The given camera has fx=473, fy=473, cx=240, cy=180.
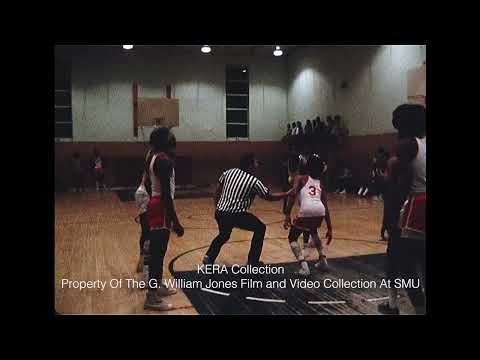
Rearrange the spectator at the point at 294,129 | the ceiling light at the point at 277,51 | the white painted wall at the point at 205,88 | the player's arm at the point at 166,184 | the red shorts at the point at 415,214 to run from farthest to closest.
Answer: the ceiling light at the point at 277,51, the spectator at the point at 294,129, the white painted wall at the point at 205,88, the player's arm at the point at 166,184, the red shorts at the point at 415,214

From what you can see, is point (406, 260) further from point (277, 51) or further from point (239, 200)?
point (277, 51)

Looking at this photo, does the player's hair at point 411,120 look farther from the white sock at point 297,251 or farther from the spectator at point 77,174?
the spectator at point 77,174

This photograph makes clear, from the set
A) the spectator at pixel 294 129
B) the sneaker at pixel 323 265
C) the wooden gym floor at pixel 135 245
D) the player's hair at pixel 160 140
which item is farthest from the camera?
the spectator at pixel 294 129

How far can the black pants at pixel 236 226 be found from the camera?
494 cm

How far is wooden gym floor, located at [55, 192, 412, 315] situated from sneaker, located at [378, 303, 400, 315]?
0.13 m

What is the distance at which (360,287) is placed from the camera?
456 cm

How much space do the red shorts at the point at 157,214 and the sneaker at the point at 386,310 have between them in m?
1.90

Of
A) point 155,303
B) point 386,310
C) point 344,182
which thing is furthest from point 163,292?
point 344,182

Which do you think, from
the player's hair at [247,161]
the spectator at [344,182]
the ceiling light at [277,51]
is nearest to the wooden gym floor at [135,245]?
the player's hair at [247,161]

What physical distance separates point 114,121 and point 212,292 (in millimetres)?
14483

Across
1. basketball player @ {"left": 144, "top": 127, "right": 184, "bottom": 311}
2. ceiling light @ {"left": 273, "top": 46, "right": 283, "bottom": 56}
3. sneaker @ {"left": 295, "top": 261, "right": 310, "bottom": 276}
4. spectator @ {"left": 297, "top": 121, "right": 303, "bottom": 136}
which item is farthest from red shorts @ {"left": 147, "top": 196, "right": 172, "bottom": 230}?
ceiling light @ {"left": 273, "top": 46, "right": 283, "bottom": 56}

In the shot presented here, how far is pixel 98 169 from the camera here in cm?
1656
